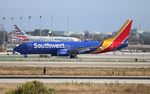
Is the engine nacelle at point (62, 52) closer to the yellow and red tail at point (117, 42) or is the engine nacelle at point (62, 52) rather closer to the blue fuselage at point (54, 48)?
the blue fuselage at point (54, 48)

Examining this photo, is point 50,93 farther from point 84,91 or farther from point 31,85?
point 84,91

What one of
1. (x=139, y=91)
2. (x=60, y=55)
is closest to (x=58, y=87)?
(x=139, y=91)

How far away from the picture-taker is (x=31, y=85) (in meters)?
23.9

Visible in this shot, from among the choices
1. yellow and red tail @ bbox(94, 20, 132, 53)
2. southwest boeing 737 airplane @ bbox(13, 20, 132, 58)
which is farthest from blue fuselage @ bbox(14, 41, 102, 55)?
yellow and red tail @ bbox(94, 20, 132, 53)

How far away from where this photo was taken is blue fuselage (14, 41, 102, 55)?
84500mm

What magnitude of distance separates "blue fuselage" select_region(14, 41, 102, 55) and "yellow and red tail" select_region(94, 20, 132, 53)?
192cm

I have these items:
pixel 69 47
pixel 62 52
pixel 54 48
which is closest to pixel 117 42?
pixel 69 47

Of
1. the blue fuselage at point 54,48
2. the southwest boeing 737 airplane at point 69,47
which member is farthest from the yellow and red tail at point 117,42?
the blue fuselage at point 54,48

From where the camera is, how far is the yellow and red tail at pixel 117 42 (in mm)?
88500

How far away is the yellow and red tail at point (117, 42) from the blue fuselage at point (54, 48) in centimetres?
192

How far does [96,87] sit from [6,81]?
871 centimetres

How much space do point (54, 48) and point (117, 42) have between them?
15.2m

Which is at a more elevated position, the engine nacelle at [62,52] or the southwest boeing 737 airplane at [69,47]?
the southwest boeing 737 airplane at [69,47]

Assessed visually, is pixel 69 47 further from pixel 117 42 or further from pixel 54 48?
pixel 117 42
